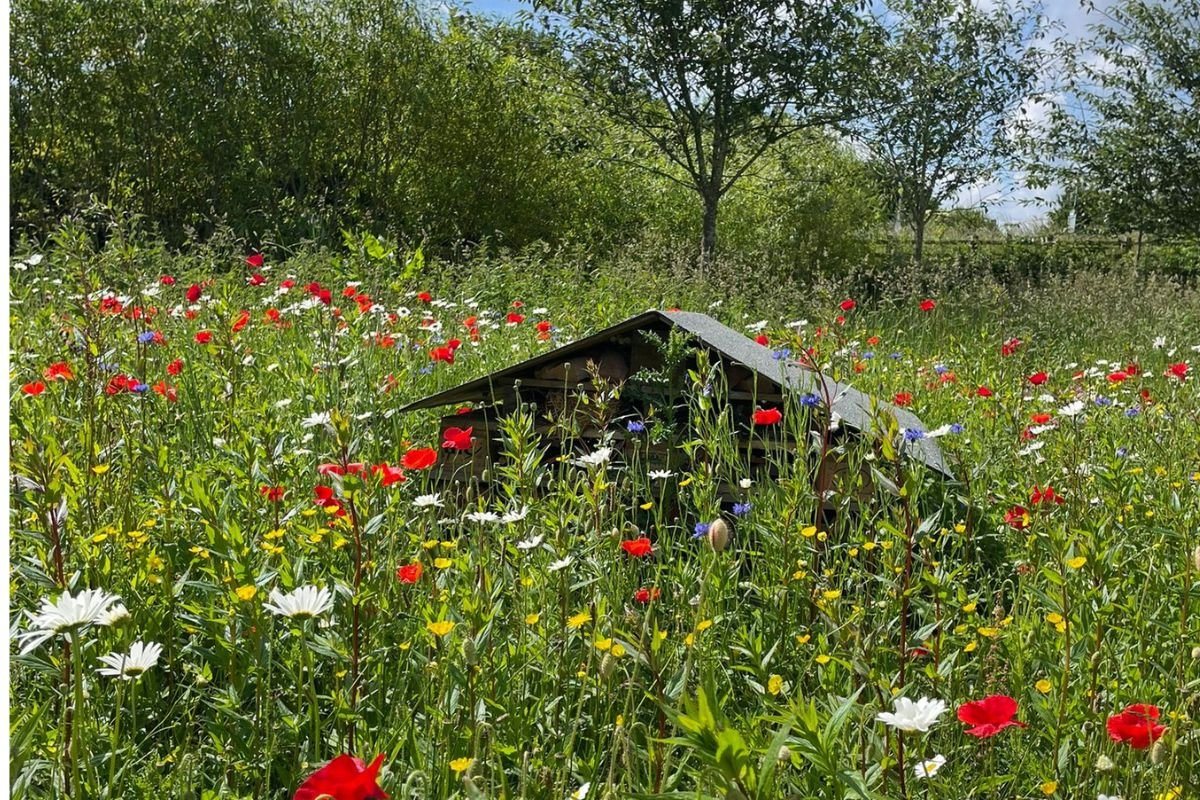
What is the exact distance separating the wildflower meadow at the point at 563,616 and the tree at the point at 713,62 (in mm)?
7663

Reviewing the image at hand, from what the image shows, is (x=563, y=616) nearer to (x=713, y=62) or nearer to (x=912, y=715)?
(x=912, y=715)

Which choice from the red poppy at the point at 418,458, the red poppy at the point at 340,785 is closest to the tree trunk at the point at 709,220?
the red poppy at the point at 418,458

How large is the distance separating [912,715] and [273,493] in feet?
4.37

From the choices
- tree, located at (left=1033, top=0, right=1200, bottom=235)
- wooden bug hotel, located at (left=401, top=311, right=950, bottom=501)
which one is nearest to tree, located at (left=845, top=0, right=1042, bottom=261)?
tree, located at (left=1033, top=0, right=1200, bottom=235)

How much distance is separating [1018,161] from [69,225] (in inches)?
639

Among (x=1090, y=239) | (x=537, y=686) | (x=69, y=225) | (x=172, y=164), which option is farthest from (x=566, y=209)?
(x=1090, y=239)

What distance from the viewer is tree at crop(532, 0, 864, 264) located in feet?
34.3

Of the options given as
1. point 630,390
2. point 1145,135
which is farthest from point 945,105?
point 630,390

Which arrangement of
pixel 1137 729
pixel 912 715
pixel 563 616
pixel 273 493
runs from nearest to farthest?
pixel 912 715 → pixel 1137 729 → pixel 563 616 → pixel 273 493

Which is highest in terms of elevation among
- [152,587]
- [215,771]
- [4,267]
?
[4,267]

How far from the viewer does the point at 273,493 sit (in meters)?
2.06

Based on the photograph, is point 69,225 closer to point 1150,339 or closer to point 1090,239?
point 1150,339

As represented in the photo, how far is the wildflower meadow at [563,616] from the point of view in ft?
4.48

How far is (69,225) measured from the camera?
2.67 meters
